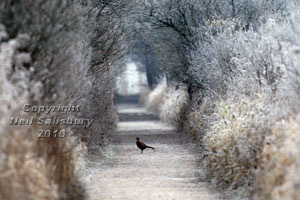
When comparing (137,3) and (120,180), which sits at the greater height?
(137,3)

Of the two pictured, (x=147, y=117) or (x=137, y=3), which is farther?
(x=147, y=117)

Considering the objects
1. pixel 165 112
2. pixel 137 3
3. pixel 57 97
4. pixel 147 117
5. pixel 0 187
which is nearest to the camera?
pixel 0 187

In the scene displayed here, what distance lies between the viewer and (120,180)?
12484 mm

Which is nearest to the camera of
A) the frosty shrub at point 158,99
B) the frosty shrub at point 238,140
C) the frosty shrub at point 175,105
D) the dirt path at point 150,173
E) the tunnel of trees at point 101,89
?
the tunnel of trees at point 101,89

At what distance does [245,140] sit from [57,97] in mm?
3436

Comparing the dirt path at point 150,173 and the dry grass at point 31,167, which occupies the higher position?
the dry grass at point 31,167

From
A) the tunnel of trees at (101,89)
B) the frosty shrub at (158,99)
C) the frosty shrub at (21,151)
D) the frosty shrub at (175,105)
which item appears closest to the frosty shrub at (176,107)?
the frosty shrub at (175,105)

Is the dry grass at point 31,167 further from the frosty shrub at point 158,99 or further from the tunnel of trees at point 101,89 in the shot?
the frosty shrub at point 158,99

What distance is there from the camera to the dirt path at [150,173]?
10.6m

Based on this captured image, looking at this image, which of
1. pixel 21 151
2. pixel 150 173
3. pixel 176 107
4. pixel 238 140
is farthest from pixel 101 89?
pixel 176 107

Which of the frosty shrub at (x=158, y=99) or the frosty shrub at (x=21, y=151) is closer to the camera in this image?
the frosty shrub at (x=21, y=151)

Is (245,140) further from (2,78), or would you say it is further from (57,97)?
(2,78)

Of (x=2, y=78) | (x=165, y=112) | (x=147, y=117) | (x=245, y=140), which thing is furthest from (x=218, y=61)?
(x=147, y=117)

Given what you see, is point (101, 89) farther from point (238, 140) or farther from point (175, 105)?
point (175, 105)
